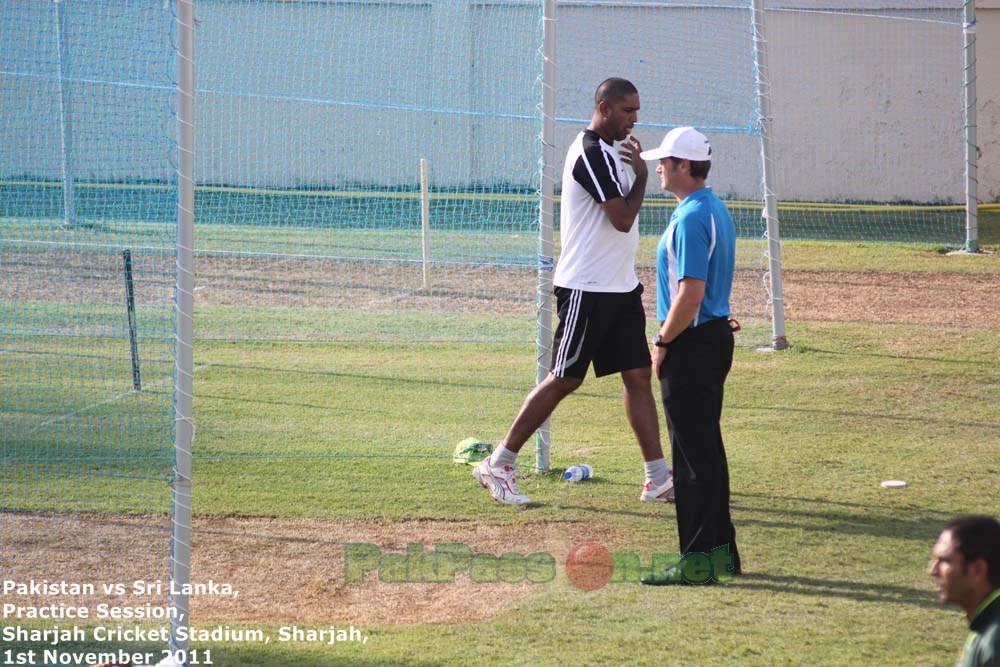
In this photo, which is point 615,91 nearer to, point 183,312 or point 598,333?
point 598,333

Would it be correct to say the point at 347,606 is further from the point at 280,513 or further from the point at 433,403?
the point at 433,403

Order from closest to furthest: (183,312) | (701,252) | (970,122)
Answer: (183,312) < (701,252) < (970,122)

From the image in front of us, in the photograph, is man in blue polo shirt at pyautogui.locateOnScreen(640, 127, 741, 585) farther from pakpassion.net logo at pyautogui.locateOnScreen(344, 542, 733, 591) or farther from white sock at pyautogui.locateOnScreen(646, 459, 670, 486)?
white sock at pyautogui.locateOnScreen(646, 459, 670, 486)

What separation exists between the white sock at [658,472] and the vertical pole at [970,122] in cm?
1090


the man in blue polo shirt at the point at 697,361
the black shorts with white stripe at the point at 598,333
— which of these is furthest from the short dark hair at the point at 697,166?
the black shorts with white stripe at the point at 598,333

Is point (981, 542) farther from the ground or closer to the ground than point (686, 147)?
closer to the ground

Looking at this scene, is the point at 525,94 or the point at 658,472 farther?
the point at 525,94

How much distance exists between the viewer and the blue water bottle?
24.0ft

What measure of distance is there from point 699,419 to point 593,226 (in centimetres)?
148

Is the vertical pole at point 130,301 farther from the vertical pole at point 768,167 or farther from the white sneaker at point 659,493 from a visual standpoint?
the vertical pole at point 768,167

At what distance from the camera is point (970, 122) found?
54.0ft

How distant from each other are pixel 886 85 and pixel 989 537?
22.0m

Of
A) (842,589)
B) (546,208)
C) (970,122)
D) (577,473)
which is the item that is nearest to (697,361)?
(842,589)

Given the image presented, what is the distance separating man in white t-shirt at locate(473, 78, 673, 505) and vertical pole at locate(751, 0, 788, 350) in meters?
4.69
